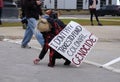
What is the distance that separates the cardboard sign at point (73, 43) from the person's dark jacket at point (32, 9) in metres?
3.34

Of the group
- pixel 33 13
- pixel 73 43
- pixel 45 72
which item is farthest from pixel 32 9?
pixel 45 72

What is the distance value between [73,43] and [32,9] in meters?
3.56

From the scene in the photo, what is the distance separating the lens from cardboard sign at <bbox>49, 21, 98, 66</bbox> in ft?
37.0

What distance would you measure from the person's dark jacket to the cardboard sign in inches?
132

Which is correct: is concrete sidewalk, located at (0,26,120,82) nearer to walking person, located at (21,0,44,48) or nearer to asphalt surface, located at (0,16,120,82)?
asphalt surface, located at (0,16,120,82)

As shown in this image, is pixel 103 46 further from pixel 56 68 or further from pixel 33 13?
pixel 56 68

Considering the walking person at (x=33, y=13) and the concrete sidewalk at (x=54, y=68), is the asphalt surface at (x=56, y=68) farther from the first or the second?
the walking person at (x=33, y=13)

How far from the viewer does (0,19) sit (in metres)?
25.4

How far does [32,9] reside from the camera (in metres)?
14.7

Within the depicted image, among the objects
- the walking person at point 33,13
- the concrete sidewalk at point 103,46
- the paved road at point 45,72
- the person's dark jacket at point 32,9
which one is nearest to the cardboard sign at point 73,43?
the paved road at point 45,72

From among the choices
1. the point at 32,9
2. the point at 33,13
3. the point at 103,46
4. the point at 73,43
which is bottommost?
the point at 103,46

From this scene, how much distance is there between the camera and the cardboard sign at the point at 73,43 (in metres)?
11.3

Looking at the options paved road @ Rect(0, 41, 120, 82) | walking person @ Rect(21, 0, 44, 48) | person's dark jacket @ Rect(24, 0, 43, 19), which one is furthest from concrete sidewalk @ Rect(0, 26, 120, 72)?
person's dark jacket @ Rect(24, 0, 43, 19)

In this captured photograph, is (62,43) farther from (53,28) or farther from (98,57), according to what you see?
(98,57)
